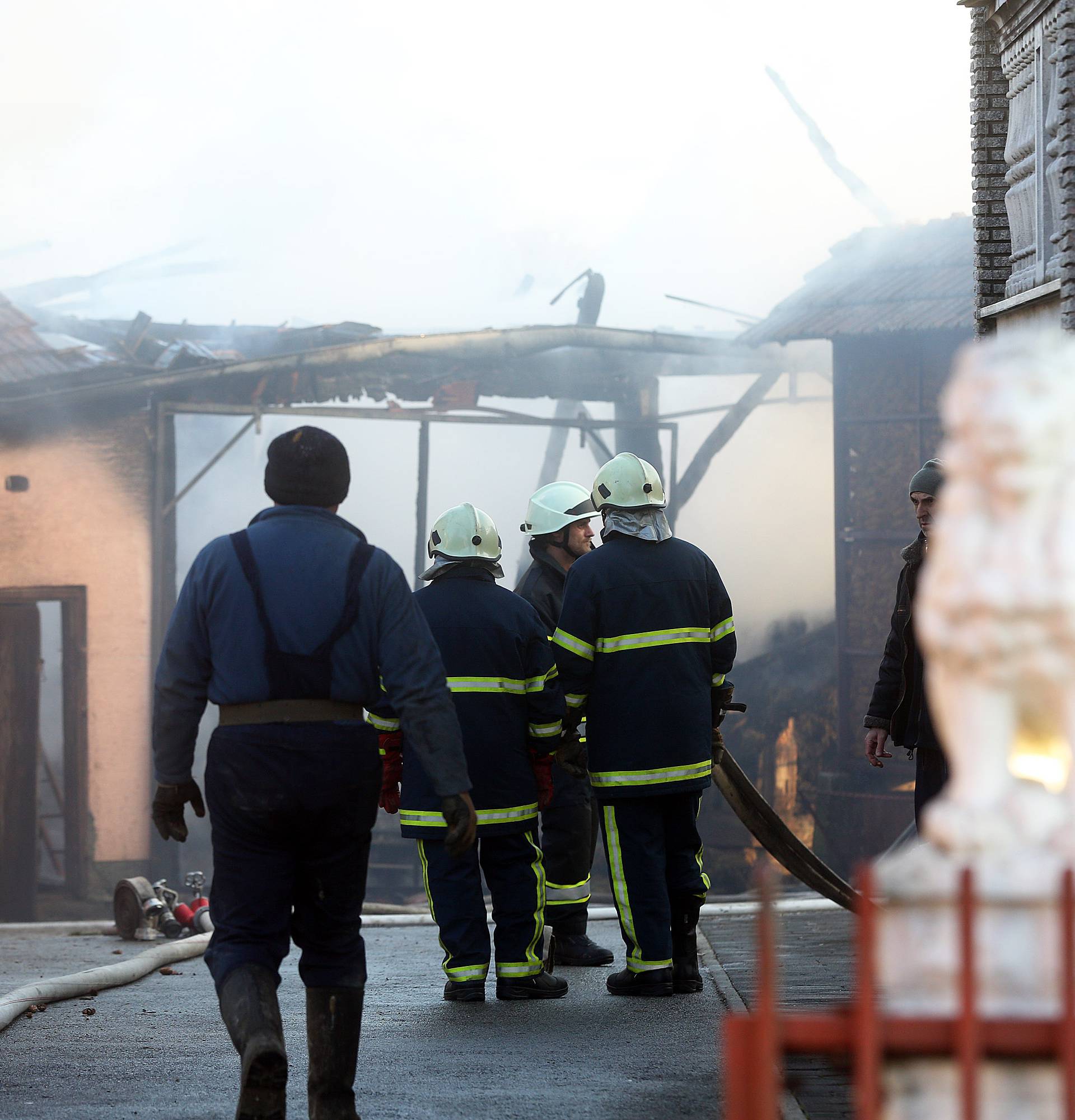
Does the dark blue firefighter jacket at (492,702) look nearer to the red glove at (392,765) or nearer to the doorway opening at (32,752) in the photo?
the red glove at (392,765)

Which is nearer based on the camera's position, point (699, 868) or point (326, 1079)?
point (326, 1079)

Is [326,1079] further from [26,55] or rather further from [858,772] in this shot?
[26,55]

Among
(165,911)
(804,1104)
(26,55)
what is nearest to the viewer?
(804,1104)

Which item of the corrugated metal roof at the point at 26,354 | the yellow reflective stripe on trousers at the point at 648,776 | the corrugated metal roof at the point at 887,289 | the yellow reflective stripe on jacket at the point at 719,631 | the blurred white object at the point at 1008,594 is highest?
the corrugated metal roof at the point at 887,289

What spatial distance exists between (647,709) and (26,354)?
393 inches

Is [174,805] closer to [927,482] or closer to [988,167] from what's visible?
[927,482]

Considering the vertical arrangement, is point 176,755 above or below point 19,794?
above

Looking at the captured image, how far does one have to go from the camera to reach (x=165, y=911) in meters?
7.61

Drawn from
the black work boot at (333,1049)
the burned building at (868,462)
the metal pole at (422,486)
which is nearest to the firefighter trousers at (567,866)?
the black work boot at (333,1049)

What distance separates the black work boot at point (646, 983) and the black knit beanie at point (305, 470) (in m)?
2.29

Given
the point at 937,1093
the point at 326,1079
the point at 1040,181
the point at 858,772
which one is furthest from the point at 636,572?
the point at 858,772

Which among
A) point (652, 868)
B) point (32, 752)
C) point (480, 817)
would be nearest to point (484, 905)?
point (480, 817)

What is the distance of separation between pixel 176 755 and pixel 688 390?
39.8 feet

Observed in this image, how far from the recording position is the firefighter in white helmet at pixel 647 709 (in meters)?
5.09
